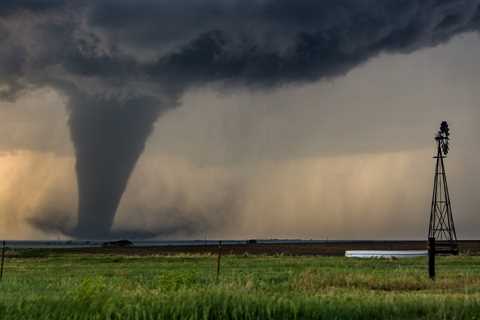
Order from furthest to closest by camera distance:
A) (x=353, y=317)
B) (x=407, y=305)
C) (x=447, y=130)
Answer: (x=447, y=130) → (x=407, y=305) → (x=353, y=317)

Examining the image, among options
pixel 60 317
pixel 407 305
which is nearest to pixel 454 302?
pixel 407 305

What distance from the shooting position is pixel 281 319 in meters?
15.3

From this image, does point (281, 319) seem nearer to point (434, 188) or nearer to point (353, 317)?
point (353, 317)

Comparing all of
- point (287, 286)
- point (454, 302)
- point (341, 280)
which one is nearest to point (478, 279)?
point (341, 280)

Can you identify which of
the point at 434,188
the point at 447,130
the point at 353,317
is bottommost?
the point at 353,317

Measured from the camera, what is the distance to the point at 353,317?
15.8m

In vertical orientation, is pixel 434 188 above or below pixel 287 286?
above

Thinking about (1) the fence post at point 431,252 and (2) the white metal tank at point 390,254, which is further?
(2) the white metal tank at point 390,254

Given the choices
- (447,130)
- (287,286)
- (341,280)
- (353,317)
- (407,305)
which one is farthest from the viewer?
(447,130)

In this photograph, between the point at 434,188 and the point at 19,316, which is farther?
the point at 434,188

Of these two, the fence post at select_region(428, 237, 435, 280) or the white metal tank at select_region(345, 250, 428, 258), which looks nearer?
the fence post at select_region(428, 237, 435, 280)

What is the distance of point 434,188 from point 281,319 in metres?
53.5

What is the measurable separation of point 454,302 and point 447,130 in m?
49.2

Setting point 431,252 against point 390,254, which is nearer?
point 431,252
